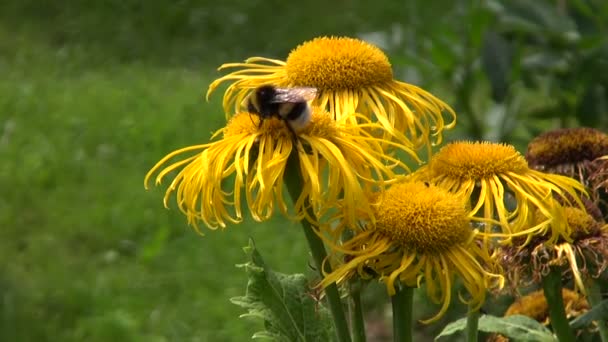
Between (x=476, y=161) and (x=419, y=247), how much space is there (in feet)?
0.57

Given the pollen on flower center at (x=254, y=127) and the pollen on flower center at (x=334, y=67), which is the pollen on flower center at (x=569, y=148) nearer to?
the pollen on flower center at (x=334, y=67)

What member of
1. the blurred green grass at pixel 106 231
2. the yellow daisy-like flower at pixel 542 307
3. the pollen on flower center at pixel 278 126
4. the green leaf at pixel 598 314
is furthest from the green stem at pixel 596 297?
the blurred green grass at pixel 106 231

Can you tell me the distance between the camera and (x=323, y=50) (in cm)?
164

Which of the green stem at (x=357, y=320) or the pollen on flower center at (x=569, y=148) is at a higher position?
the pollen on flower center at (x=569, y=148)

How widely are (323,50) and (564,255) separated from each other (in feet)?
1.50

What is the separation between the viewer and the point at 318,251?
4.78ft

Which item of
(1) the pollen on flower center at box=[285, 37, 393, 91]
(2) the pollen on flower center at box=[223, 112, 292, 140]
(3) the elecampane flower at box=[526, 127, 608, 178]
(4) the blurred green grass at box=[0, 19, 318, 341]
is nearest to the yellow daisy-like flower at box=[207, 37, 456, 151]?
(1) the pollen on flower center at box=[285, 37, 393, 91]

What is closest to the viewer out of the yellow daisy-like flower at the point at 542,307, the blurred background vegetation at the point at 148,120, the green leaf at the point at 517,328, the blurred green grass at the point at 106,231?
the green leaf at the point at 517,328

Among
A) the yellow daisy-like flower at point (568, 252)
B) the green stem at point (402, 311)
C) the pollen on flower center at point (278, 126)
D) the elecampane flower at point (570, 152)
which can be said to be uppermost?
the elecampane flower at point (570, 152)

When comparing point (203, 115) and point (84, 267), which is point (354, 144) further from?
point (203, 115)

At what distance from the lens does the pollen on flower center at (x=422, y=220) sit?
1410mm

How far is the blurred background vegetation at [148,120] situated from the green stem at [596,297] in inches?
73.1

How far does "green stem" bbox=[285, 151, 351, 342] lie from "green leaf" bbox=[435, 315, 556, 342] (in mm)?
314

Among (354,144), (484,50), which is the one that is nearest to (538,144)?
(354,144)
